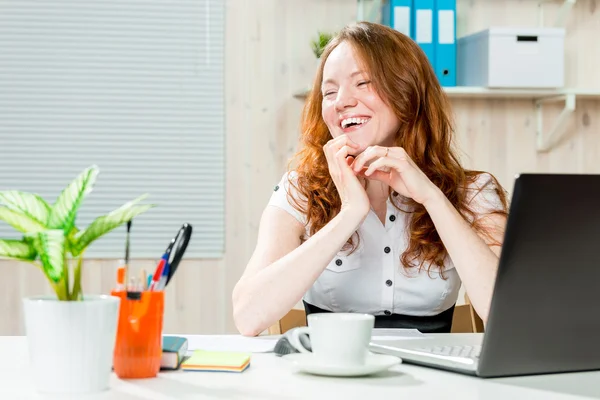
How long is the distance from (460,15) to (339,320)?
8.60 feet

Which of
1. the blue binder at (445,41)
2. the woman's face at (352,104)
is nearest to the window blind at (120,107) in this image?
the blue binder at (445,41)

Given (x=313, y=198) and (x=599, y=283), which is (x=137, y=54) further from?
(x=599, y=283)

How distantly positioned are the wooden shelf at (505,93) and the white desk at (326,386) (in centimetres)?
219

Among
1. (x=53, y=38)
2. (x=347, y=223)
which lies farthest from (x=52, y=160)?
(x=347, y=223)

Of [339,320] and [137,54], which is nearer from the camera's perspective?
[339,320]

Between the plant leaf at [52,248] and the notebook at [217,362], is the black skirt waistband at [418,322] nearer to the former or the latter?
the notebook at [217,362]

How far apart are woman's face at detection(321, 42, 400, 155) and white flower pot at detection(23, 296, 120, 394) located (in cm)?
100

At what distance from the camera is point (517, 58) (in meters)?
3.16

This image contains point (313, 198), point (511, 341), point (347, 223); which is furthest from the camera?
point (313, 198)

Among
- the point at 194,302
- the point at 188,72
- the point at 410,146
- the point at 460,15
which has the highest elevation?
the point at 460,15

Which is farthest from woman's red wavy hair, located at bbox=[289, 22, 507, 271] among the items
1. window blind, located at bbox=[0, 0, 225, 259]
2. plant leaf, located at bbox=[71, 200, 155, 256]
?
window blind, located at bbox=[0, 0, 225, 259]

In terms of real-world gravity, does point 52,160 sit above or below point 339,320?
above

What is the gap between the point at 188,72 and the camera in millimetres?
3270

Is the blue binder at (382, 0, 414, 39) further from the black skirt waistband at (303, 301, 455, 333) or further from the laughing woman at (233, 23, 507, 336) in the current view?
the black skirt waistband at (303, 301, 455, 333)
